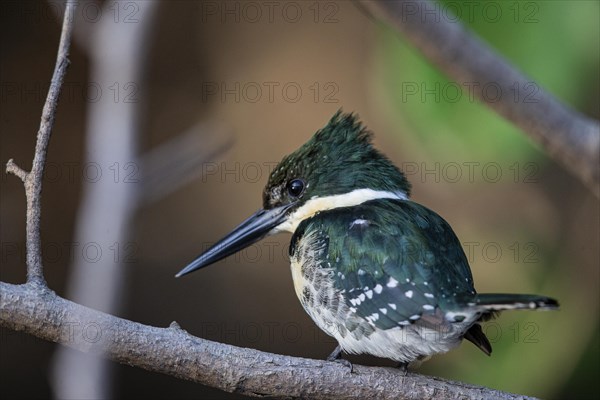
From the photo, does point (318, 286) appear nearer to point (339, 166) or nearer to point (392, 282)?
point (392, 282)

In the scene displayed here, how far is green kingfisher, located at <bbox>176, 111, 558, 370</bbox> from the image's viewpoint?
6.48 ft

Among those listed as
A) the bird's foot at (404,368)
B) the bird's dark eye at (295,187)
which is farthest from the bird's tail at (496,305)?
the bird's dark eye at (295,187)

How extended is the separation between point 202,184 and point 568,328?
7.38 ft

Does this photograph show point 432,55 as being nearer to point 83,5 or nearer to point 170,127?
point 83,5

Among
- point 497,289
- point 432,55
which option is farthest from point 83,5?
point 497,289

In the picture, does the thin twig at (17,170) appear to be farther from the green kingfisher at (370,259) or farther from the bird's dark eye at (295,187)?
the bird's dark eye at (295,187)

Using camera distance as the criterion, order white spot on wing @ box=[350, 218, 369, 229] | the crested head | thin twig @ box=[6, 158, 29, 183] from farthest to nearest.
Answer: the crested head
white spot on wing @ box=[350, 218, 369, 229]
thin twig @ box=[6, 158, 29, 183]

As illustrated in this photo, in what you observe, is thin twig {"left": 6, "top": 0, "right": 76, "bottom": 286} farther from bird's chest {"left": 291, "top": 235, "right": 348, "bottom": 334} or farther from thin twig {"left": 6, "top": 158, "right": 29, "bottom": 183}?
bird's chest {"left": 291, "top": 235, "right": 348, "bottom": 334}

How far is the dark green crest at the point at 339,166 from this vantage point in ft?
7.94

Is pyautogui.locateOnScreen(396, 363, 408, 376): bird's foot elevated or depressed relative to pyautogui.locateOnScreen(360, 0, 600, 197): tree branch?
depressed

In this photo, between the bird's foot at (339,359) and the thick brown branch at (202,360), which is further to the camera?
the bird's foot at (339,359)

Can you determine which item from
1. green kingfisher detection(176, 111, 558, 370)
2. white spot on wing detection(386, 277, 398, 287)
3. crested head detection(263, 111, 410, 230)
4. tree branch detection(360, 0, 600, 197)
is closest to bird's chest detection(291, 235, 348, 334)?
green kingfisher detection(176, 111, 558, 370)

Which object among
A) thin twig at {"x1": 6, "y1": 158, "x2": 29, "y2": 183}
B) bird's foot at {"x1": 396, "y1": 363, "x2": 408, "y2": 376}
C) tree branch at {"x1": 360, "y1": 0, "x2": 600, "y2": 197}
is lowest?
bird's foot at {"x1": 396, "y1": 363, "x2": 408, "y2": 376}

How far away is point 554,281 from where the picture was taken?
2.53 meters
